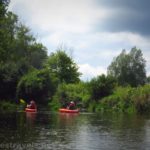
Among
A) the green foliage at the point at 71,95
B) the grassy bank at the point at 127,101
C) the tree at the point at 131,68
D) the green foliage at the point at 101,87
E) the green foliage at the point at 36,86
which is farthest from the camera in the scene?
the tree at the point at 131,68

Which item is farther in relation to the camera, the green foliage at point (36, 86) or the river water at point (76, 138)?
the green foliage at point (36, 86)

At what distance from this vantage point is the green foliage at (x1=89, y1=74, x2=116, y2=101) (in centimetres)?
7469

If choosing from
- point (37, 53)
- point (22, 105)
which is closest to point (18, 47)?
point (37, 53)

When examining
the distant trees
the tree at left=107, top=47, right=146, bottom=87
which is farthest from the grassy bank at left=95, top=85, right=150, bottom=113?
the tree at left=107, top=47, right=146, bottom=87

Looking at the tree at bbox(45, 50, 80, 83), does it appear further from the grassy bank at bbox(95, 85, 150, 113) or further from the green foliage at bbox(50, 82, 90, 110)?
the grassy bank at bbox(95, 85, 150, 113)

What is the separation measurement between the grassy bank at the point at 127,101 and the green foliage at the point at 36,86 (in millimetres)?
12088

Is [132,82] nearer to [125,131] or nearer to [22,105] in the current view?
[22,105]

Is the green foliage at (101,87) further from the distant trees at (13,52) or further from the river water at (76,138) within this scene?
the river water at (76,138)

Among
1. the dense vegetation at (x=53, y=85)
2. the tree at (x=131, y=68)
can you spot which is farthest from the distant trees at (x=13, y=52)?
the tree at (x=131, y=68)

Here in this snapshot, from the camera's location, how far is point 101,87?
7456 cm

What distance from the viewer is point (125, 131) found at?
36.1m

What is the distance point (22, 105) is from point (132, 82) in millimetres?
48680

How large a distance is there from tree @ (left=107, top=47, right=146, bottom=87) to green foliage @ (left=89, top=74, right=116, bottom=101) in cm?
4209

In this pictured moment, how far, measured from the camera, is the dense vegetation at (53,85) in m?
65.6
